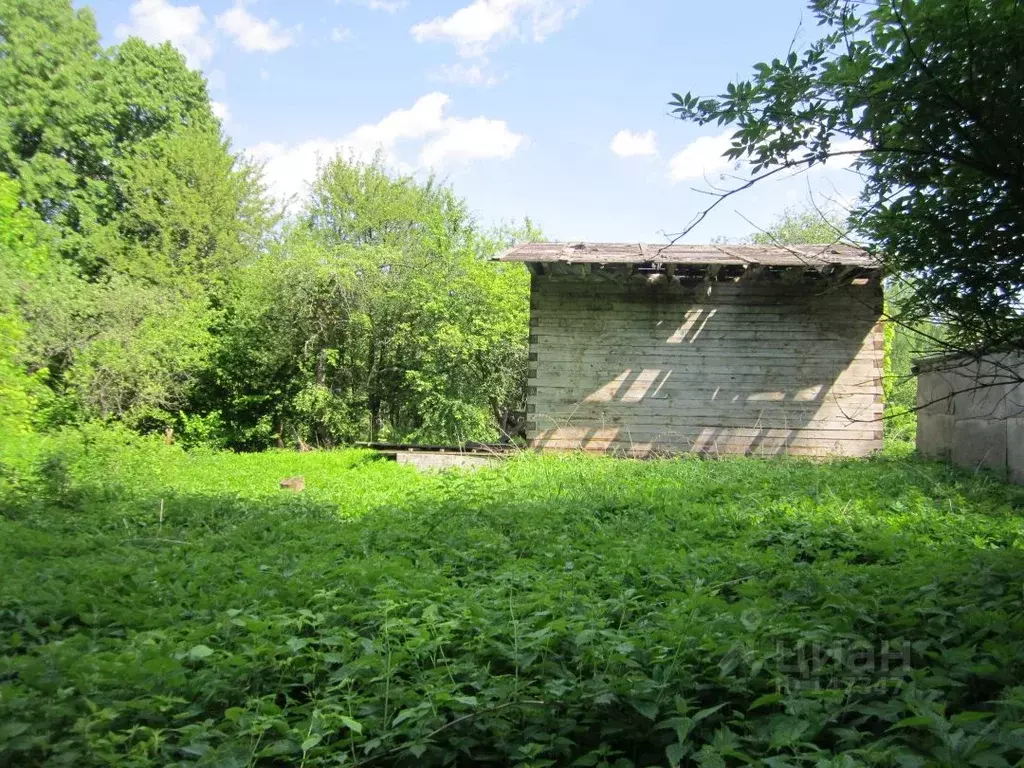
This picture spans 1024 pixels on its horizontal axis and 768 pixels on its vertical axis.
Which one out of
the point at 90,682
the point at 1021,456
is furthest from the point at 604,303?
the point at 90,682

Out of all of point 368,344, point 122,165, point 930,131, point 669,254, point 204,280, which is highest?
point 122,165

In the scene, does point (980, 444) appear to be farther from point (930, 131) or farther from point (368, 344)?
point (368, 344)

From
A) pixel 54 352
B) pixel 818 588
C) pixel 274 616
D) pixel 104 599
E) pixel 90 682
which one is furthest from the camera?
pixel 54 352

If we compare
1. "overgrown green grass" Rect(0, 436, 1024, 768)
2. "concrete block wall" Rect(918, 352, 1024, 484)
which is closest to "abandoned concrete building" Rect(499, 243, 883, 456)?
"concrete block wall" Rect(918, 352, 1024, 484)

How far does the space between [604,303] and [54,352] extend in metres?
13.3

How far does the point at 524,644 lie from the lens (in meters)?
2.70

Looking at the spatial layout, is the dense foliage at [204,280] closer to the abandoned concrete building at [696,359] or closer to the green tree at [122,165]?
the green tree at [122,165]

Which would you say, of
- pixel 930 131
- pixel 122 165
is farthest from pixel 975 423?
pixel 122 165

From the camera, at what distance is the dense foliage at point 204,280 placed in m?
17.2

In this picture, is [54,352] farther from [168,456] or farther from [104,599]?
[104,599]

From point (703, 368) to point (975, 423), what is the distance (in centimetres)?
443

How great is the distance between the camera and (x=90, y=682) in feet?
8.21

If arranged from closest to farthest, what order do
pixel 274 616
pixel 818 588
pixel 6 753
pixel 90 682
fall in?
pixel 6 753 < pixel 90 682 < pixel 274 616 < pixel 818 588

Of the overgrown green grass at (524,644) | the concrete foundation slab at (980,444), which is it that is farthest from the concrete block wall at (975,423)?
the overgrown green grass at (524,644)
